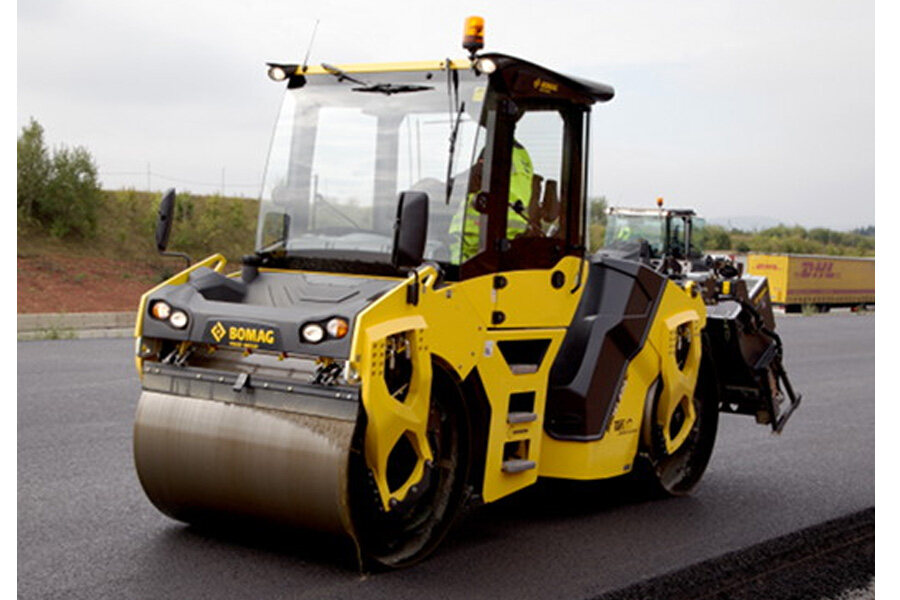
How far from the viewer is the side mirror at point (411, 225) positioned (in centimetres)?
492

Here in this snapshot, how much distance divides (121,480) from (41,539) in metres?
1.21

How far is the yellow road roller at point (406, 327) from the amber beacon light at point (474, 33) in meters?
0.01

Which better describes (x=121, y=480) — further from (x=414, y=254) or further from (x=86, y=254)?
(x=86, y=254)

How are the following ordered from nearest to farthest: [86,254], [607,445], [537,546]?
1. [537,546]
2. [607,445]
3. [86,254]

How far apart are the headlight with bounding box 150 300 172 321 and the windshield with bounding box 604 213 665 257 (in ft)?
55.0

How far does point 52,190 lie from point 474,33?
83.0 feet

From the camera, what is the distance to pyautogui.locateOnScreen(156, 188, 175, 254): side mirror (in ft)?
18.6

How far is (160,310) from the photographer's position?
5.39 m

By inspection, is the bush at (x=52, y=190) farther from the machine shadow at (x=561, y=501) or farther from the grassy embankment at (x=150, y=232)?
the machine shadow at (x=561, y=501)

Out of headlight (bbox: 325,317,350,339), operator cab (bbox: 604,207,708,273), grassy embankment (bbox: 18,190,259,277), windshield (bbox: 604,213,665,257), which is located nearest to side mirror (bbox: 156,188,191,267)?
headlight (bbox: 325,317,350,339)

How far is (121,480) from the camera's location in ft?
22.0

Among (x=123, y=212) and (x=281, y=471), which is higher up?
(x=123, y=212)

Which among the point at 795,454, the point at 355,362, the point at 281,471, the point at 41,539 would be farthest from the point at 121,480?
the point at 795,454
